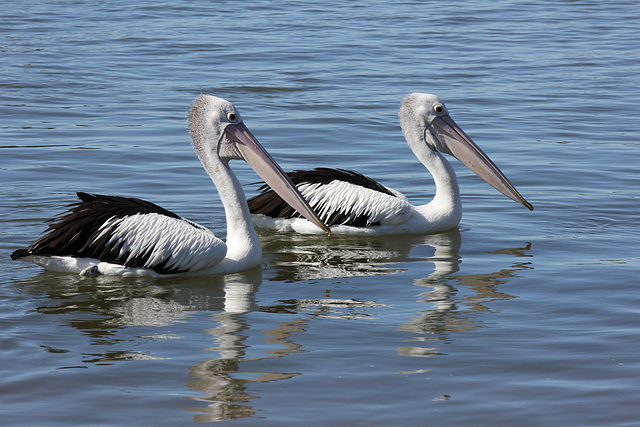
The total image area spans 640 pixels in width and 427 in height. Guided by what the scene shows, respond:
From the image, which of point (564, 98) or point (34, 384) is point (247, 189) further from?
point (564, 98)

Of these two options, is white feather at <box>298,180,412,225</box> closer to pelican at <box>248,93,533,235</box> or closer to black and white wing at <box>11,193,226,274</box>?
pelican at <box>248,93,533,235</box>

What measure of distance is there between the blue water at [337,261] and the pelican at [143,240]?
0.36 ft

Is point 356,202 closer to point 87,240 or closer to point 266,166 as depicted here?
→ point 266,166

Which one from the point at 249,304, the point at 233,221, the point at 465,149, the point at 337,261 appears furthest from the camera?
the point at 465,149

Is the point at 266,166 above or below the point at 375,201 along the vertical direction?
above

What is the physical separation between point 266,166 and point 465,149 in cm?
189

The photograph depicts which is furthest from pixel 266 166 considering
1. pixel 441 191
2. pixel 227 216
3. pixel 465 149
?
pixel 465 149

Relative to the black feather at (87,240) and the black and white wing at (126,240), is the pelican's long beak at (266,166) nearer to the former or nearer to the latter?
the black and white wing at (126,240)

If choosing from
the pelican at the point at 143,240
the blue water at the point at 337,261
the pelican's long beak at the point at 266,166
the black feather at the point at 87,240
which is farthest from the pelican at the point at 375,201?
the black feather at the point at 87,240

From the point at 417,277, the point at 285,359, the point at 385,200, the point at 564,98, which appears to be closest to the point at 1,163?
the point at 385,200

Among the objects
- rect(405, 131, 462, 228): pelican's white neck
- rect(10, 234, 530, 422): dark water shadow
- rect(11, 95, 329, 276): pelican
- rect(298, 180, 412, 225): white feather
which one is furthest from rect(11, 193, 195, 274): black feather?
rect(405, 131, 462, 228): pelican's white neck

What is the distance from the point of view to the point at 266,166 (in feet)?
19.0

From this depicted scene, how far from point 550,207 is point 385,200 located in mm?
1534

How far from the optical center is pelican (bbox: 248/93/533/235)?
6.62m
